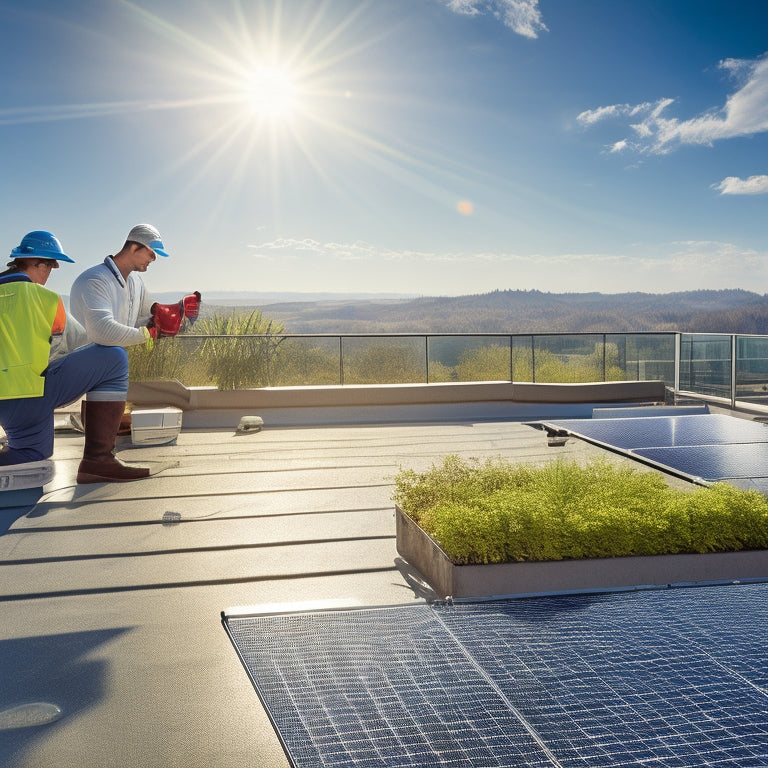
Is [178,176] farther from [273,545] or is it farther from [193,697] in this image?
[193,697]

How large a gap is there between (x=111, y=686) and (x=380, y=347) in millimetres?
9777

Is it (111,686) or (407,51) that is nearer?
(111,686)

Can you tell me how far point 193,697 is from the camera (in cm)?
220

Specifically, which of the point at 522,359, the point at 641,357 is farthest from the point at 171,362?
the point at 641,357

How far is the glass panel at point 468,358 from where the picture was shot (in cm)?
1176

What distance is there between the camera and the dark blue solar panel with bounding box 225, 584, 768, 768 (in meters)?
1.82

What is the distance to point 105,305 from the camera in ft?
17.1

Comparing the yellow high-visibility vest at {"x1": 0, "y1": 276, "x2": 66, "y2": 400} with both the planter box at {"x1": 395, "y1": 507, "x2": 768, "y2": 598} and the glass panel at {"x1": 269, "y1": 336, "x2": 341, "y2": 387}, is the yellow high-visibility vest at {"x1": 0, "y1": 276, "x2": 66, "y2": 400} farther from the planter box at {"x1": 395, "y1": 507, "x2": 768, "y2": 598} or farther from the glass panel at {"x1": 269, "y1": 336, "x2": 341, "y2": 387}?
the glass panel at {"x1": 269, "y1": 336, "x2": 341, "y2": 387}

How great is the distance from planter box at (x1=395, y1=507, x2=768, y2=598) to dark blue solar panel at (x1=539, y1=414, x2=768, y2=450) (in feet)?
7.01

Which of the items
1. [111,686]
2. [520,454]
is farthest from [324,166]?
[111,686]

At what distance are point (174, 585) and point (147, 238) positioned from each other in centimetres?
300

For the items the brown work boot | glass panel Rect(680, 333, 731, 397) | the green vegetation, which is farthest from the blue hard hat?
glass panel Rect(680, 333, 731, 397)

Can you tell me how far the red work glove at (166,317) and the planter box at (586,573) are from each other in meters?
3.14

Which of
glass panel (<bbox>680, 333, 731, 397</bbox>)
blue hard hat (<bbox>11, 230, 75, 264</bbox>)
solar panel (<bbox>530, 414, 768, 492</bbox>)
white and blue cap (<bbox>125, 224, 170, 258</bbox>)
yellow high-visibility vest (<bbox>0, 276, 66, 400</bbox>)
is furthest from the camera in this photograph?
glass panel (<bbox>680, 333, 731, 397</bbox>)
